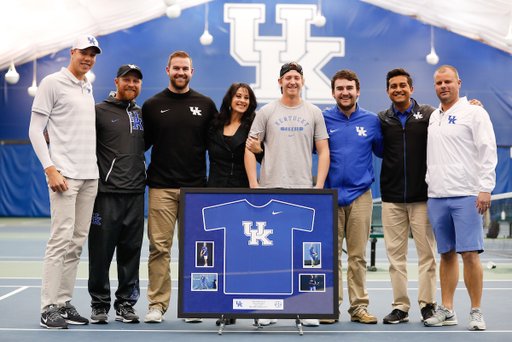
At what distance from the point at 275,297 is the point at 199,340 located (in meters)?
0.62

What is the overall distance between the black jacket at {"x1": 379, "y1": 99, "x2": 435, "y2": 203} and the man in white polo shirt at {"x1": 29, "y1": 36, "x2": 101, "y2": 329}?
94.9 inches

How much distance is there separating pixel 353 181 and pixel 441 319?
130cm

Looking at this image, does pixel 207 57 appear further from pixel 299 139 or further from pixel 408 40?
pixel 299 139

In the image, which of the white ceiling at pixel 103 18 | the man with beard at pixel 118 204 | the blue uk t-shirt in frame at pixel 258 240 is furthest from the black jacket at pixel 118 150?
the white ceiling at pixel 103 18

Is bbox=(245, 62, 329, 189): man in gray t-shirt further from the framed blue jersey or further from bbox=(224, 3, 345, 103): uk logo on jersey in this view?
bbox=(224, 3, 345, 103): uk logo on jersey

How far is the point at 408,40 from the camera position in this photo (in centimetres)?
1716

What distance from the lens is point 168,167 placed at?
434 centimetres

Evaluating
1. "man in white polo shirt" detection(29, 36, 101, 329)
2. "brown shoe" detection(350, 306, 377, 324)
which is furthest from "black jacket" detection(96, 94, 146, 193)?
"brown shoe" detection(350, 306, 377, 324)

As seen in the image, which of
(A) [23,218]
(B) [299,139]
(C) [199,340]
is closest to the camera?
(C) [199,340]

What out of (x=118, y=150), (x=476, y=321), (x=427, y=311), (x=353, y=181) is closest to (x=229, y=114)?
(x=118, y=150)

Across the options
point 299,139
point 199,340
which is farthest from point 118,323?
point 299,139

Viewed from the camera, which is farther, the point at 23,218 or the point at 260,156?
→ the point at 23,218

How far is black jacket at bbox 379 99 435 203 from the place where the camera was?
4.37m

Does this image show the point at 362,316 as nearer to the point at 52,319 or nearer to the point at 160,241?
the point at 160,241
